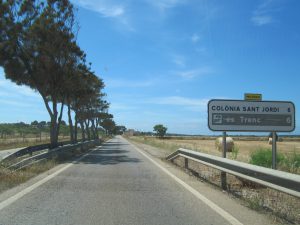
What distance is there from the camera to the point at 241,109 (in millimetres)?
14555

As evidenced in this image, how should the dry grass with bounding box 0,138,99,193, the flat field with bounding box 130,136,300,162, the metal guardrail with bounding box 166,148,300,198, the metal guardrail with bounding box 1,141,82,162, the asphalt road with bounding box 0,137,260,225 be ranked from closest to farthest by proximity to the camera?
the metal guardrail with bounding box 166,148,300,198
the asphalt road with bounding box 0,137,260,225
the dry grass with bounding box 0,138,99,193
the metal guardrail with bounding box 1,141,82,162
the flat field with bounding box 130,136,300,162

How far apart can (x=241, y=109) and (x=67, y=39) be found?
1847cm

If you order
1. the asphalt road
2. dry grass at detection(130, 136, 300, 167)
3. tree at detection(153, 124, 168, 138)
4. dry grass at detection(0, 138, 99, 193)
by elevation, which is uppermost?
tree at detection(153, 124, 168, 138)

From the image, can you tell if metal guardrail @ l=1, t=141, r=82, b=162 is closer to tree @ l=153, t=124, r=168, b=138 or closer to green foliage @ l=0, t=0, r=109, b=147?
green foliage @ l=0, t=0, r=109, b=147

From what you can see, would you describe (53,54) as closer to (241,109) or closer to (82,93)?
(82,93)

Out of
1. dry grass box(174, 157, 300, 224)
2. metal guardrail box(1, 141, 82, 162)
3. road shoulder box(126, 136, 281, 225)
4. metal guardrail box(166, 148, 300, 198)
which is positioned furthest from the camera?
metal guardrail box(1, 141, 82, 162)

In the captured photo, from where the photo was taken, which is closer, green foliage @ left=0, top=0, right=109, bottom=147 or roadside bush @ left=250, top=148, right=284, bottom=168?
roadside bush @ left=250, top=148, right=284, bottom=168

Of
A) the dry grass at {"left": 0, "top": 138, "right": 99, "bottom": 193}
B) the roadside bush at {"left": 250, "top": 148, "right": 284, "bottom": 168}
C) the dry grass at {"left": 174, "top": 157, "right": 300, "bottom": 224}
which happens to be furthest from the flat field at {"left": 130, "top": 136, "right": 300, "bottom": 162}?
the dry grass at {"left": 0, "top": 138, "right": 99, "bottom": 193}

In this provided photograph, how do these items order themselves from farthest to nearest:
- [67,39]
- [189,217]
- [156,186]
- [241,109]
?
[67,39] < [241,109] < [156,186] < [189,217]

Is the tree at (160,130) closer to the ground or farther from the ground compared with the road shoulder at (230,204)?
farther from the ground

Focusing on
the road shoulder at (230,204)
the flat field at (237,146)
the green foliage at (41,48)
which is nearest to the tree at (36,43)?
the green foliage at (41,48)

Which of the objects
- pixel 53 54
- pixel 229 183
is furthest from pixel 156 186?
pixel 53 54

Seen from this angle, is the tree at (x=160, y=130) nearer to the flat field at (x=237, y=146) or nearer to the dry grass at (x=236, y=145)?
the flat field at (x=237, y=146)

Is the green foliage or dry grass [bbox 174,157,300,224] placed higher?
the green foliage
